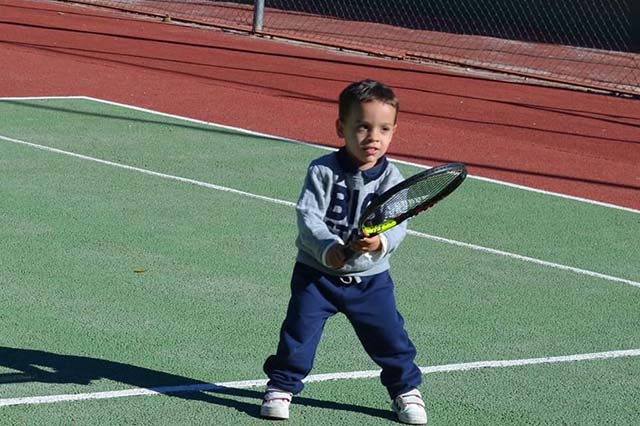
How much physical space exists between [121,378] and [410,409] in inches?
51.2

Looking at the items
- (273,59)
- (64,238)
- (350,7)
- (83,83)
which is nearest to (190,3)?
(350,7)

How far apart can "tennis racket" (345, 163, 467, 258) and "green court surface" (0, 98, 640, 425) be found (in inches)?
41.4

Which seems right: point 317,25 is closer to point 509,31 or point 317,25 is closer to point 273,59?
point 509,31

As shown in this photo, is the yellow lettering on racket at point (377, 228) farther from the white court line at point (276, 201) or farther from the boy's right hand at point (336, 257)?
the white court line at point (276, 201)

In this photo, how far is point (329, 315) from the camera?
5.40 metres

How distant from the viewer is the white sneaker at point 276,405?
5.39 meters

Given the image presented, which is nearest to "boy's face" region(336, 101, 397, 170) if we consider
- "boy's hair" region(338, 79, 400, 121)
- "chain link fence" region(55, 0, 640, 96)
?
"boy's hair" region(338, 79, 400, 121)

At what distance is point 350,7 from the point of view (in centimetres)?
3144

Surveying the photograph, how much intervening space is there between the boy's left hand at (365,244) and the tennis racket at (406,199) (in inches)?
0.9

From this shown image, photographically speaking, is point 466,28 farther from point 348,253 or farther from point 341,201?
point 348,253

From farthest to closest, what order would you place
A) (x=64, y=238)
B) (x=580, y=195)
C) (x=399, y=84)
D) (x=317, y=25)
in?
(x=317, y=25)
(x=399, y=84)
(x=580, y=195)
(x=64, y=238)

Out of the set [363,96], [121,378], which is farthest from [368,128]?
[121,378]

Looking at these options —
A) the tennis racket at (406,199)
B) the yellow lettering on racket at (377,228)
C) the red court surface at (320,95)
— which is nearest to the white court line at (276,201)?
the red court surface at (320,95)

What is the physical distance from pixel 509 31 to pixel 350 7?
13.2 feet
